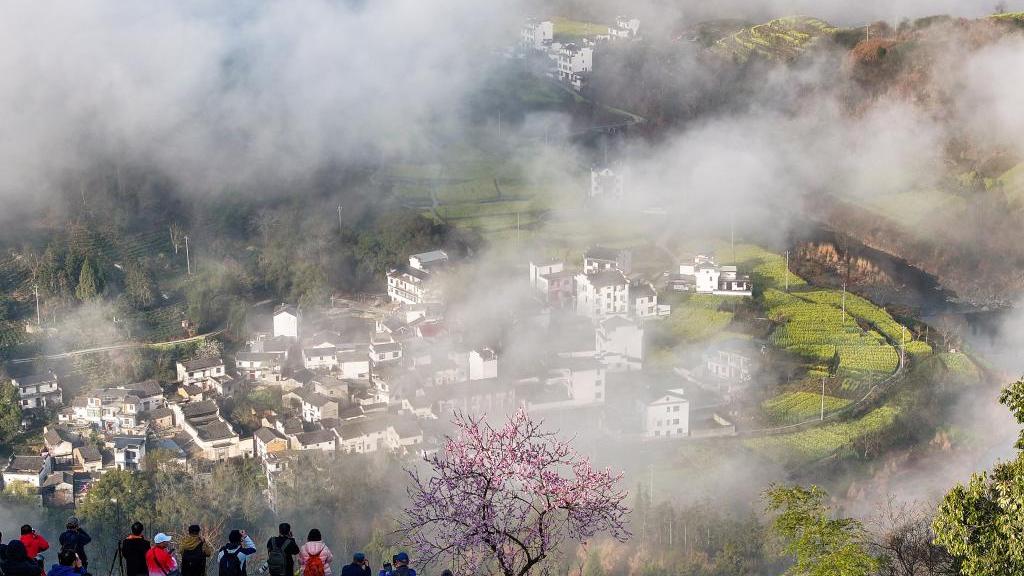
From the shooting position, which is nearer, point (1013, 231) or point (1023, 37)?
point (1013, 231)

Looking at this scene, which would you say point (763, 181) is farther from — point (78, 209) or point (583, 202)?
point (78, 209)

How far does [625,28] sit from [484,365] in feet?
36.2

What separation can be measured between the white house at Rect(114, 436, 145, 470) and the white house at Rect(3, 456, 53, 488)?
0.46 m

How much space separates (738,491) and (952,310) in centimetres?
547

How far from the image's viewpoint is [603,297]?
38.2 feet

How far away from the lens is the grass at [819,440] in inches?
363

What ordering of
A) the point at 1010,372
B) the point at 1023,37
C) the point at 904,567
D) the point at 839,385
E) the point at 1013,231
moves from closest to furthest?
the point at 904,567 → the point at 839,385 → the point at 1010,372 → the point at 1013,231 → the point at 1023,37

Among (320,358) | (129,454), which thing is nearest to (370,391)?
(320,358)

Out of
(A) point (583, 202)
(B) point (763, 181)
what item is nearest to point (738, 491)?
(A) point (583, 202)

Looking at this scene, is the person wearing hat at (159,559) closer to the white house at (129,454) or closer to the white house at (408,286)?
the white house at (129,454)

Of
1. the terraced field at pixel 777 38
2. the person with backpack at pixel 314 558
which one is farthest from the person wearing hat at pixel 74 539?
the terraced field at pixel 777 38

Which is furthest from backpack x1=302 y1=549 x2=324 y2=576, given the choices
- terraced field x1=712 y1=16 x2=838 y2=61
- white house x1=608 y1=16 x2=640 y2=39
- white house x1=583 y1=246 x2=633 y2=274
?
white house x1=608 y1=16 x2=640 y2=39

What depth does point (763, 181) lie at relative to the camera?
52.7ft

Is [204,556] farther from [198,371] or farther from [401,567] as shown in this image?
[198,371]
